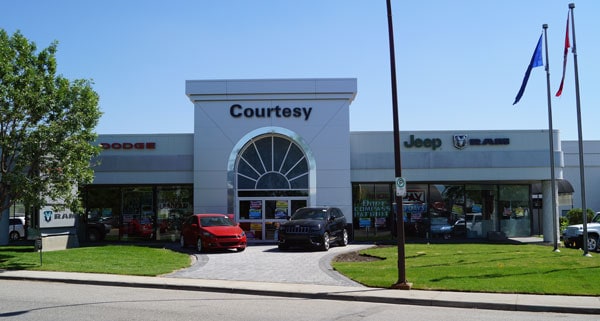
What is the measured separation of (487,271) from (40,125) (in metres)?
14.8

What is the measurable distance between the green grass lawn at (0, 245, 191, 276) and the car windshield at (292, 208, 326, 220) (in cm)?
506

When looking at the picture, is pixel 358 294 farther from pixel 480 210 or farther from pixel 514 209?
pixel 514 209

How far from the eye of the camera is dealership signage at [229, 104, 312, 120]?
28781 millimetres

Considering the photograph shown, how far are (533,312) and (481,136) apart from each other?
19341 mm

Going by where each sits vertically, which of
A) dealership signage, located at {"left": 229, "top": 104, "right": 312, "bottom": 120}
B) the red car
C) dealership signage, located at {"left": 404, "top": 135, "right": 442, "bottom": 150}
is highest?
dealership signage, located at {"left": 229, "top": 104, "right": 312, "bottom": 120}

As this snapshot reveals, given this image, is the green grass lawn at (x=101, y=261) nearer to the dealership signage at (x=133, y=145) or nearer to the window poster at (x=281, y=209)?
the window poster at (x=281, y=209)

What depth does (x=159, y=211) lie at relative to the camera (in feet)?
98.7

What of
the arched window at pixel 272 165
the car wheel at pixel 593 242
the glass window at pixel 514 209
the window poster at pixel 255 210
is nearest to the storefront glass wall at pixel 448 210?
the glass window at pixel 514 209

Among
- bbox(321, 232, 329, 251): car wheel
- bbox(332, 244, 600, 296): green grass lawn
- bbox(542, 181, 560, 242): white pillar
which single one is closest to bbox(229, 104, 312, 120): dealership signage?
bbox(321, 232, 329, 251): car wheel

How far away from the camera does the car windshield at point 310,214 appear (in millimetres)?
23562

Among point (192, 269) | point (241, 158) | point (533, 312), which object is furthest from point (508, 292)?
point (241, 158)

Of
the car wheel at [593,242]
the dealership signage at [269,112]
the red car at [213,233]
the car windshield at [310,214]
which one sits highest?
the dealership signage at [269,112]

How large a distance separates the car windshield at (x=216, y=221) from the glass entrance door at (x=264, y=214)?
13.9ft

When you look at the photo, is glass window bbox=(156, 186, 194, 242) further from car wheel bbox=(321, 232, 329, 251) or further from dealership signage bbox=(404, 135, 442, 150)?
dealership signage bbox=(404, 135, 442, 150)
